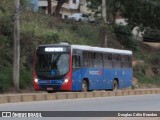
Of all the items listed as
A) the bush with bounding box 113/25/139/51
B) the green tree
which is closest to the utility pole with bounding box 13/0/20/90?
the green tree

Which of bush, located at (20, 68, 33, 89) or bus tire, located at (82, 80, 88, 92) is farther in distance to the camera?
bush, located at (20, 68, 33, 89)

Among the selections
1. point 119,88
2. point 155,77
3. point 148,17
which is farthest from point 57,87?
point 148,17

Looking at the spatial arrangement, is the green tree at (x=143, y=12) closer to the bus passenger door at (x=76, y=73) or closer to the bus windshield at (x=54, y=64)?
the bus passenger door at (x=76, y=73)

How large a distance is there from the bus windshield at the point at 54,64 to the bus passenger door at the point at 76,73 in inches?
17.4

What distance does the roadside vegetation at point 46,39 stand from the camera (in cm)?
3145

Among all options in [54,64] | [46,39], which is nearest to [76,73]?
[54,64]

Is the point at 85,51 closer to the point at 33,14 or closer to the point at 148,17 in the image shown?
the point at 33,14

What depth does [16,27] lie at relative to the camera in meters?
28.7

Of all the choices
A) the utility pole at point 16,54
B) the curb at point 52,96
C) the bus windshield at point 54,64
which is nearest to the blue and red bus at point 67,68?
the bus windshield at point 54,64

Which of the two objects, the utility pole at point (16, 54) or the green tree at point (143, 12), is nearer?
the utility pole at point (16, 54)

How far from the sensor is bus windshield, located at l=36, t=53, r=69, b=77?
28.0 metres

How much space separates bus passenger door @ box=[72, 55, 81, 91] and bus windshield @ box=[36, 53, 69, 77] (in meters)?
0.44

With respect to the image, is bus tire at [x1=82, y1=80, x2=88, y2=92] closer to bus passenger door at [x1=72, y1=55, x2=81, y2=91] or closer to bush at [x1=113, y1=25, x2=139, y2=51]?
bus passenger door at [x1=72, y1=55, x2=81, y2=91]

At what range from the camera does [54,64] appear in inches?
1107
